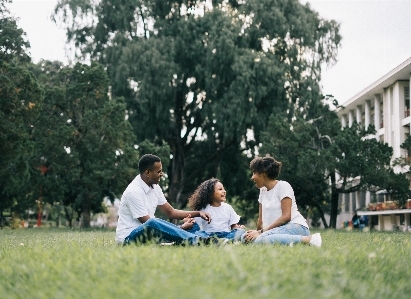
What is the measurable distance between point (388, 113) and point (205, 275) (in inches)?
1878

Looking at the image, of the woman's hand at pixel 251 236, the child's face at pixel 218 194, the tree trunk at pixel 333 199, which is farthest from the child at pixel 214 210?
the tree trunk at pixel 333 199

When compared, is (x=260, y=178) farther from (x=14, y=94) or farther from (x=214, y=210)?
(x=14, y=94)

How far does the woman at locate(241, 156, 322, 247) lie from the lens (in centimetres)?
788

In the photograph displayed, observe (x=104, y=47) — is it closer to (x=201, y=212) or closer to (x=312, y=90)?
(x=312, y=90)

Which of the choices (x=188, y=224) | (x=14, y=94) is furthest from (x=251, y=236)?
(x=14, y=94)

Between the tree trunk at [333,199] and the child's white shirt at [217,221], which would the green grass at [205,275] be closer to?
the child's white shirt at [217,221]

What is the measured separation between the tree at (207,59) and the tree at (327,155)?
1.45 meters

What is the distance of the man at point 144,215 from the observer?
7.91 metres

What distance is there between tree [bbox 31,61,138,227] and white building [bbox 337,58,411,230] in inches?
690

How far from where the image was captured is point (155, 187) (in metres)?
8.82

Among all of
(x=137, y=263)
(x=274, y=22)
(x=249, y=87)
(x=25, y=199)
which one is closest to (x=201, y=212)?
(x=137, y=263)

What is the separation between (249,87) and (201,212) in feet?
74.0

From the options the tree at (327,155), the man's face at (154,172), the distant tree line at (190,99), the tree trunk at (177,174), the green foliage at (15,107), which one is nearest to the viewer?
the man's face at (154,172)

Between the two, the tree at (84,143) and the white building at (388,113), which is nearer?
the tree at (84,143)
